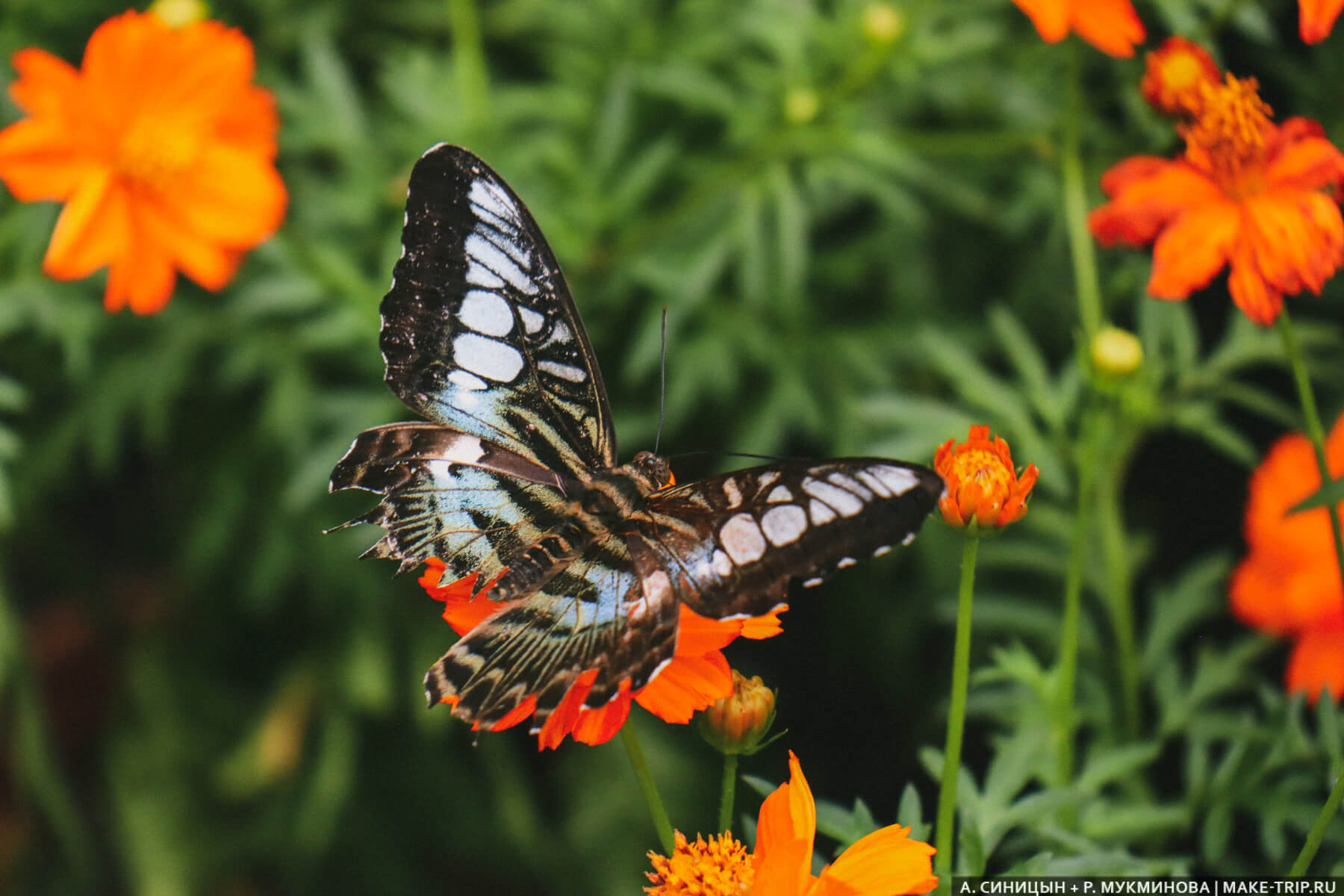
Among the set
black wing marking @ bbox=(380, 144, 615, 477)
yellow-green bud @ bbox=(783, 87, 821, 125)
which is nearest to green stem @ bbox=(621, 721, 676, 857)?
black wing marking @ bbox=(380, 144, 615, 477)

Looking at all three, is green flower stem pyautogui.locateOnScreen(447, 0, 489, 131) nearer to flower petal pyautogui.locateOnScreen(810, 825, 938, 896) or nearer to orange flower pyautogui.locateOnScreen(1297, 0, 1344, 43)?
orange flower pyautogui.locateOnScreen(1297, 0, 1344, 43)

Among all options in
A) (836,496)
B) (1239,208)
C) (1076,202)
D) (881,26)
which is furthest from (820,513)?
(881,26)

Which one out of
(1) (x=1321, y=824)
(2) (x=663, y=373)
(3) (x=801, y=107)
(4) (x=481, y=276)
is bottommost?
(1) (x=1321, y=824)

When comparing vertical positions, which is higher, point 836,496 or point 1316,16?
point 1316,16

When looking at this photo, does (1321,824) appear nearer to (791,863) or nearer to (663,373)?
(791,863)

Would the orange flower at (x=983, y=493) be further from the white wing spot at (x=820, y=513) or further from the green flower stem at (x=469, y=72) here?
the green flower stem at (x=469, y=72)

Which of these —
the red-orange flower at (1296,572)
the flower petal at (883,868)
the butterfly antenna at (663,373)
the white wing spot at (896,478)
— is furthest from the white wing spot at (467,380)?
the red-orange flower at (1296,572)
